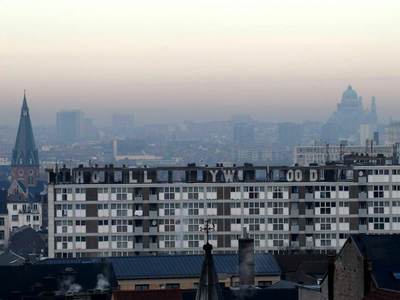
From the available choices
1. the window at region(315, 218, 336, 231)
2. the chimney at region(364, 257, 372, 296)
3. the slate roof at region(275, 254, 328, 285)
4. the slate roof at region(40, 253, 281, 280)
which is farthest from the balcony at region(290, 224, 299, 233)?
the chimney at region(364, 257, 372, 296)

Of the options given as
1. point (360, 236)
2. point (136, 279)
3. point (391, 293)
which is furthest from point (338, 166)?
point (391, 293)

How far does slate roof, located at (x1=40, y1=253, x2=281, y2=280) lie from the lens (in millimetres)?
106188

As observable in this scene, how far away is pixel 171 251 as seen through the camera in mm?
150250

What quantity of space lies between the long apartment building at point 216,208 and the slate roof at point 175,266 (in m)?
40.9

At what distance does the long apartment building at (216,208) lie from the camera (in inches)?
5955

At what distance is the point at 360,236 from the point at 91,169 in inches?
3212

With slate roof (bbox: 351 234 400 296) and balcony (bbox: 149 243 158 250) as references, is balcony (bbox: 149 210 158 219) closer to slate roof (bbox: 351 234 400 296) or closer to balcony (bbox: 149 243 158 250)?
balcony (bbox: 149 243 158 250)

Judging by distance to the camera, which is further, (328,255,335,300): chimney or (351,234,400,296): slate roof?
(328,255,335,300): chimney

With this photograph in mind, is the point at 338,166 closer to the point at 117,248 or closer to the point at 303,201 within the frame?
the point at 303,201

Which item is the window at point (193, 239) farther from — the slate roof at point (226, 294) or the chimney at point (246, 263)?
Result: the slate roof at point (226, 294)

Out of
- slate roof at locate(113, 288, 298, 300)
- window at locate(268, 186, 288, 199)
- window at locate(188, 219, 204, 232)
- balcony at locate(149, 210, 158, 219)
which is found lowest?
slate roof at locate(113, 288, 298, 300)

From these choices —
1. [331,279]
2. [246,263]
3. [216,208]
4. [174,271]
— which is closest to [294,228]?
[216,208]

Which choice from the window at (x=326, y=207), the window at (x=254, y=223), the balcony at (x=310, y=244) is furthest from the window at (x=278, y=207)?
the balcony at (x=310, y=244)

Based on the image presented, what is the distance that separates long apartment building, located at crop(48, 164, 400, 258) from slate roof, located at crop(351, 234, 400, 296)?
7778 centimetres
